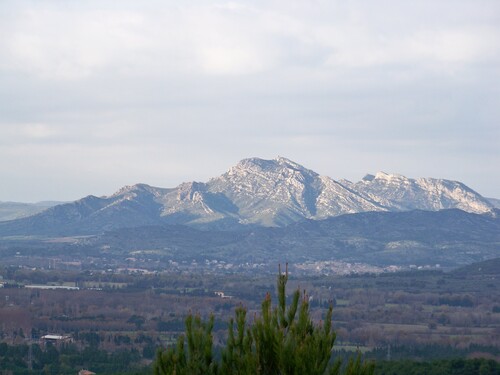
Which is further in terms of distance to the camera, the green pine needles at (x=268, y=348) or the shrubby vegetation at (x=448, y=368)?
the shrubby vegetation at (x=448, y=368)

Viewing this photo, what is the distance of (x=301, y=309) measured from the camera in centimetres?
2875

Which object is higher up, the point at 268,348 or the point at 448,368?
the point at 268,348

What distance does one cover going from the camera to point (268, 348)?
93.6ft

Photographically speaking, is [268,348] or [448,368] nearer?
[268,348]

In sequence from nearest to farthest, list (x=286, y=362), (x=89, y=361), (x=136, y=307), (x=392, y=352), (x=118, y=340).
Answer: (x=286, y=362)
(x=89, y=361)
(x=392, y=352)
(x=118, y=340)
(x=136, y=307)

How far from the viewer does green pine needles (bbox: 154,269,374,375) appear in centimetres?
2775

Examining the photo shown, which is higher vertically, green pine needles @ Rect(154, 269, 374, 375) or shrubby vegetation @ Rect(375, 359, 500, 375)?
green pine needles @ Rect(154, 269, 374, 375)

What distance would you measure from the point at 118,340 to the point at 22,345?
13.4 metres

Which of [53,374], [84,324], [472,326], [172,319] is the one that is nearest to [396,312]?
[472,326]

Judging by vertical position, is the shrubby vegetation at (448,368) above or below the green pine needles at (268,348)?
below

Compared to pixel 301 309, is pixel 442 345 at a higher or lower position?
lower

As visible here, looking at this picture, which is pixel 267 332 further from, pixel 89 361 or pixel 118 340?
pixel 118 340

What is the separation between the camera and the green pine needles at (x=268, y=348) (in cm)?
2775

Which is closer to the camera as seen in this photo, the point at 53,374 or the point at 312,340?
the point at 312,340
